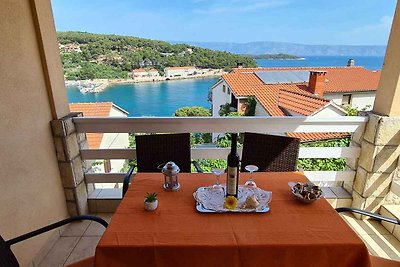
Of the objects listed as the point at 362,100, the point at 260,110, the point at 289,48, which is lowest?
the point at 362,100

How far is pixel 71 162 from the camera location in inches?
90.0

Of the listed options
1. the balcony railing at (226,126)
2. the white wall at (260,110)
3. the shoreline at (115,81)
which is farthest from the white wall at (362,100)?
the balcony railing at (226,126)

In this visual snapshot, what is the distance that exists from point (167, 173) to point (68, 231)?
1492 mm

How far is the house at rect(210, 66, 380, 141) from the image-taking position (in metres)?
6.71

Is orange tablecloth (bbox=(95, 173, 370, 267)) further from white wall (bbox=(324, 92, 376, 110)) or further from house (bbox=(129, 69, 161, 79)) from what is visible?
white wall (bbox=(324, 92, 376, 110))

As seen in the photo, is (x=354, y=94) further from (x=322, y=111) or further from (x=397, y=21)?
(x=397, y=21)

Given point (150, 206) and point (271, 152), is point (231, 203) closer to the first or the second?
point (150, 206)

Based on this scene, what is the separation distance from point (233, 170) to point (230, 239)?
34cm

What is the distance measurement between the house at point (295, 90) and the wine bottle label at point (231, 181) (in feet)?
14.2

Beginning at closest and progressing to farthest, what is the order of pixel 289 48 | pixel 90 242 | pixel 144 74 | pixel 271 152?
pixel 271 152, pixel 90 242, pixel 144 74, pixel 289 48

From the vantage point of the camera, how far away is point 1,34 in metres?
1.62

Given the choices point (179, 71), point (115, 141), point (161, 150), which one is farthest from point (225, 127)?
point (115, 141)

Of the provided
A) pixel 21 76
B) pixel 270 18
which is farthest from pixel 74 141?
pixel 270 18

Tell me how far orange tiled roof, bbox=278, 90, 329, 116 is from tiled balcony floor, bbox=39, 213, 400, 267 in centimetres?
381
